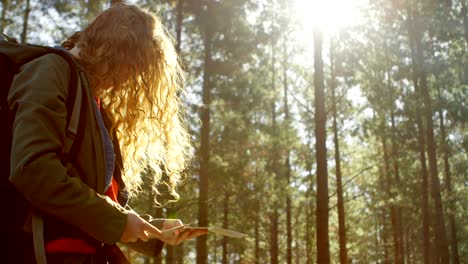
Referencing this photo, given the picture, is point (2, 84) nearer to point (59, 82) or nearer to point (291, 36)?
point (59, 82)

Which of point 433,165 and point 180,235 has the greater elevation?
point 433,165

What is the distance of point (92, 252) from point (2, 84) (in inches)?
23.0

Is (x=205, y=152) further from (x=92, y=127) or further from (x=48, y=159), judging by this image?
(x=48, y=159)

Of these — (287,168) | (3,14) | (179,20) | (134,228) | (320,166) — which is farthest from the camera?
(287,168)

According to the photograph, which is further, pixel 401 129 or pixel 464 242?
pixel 464 242

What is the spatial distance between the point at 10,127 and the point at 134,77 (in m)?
0.58

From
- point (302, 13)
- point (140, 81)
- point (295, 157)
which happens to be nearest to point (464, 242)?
point (295, 157)

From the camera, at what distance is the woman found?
4.81ft

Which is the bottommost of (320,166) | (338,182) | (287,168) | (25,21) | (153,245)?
(153,245)

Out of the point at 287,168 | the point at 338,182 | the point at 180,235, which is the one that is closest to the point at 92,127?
the point at 180,235

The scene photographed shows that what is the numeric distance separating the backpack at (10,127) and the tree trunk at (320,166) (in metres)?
8.13

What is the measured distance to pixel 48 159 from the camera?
1463 mm

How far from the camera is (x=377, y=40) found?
61.0 feet

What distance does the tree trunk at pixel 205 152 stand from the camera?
42.0 feet
